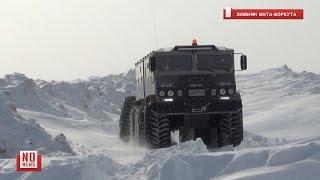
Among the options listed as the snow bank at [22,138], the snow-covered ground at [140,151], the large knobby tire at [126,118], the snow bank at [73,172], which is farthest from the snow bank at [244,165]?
the large knobby tire at [126,118]

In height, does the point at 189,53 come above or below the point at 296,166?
above

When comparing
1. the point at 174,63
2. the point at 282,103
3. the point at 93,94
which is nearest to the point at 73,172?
the point at 174,63

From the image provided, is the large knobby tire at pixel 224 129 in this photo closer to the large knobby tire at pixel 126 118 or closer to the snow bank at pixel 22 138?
the snow bank at pixel 22 138

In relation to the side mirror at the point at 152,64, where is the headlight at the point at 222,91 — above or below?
below

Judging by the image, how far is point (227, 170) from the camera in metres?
9.80

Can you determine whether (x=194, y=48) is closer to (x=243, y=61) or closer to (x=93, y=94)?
(x=243, y=61)

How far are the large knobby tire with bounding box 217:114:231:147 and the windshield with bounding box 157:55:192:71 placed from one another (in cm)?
164

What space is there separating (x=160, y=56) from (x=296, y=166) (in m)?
8.68

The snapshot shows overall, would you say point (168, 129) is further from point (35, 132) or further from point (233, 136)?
point (35, 132)

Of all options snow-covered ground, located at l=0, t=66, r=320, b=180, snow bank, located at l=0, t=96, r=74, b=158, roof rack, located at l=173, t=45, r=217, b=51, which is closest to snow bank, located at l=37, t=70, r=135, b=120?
snow-covered ground, located at l=0, t=66, r=320, b=180

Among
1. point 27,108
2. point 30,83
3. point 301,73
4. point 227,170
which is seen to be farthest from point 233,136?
point 301,73

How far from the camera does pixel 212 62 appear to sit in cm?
1758

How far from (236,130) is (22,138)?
32.6 feet

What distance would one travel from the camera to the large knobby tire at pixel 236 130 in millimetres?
17562
